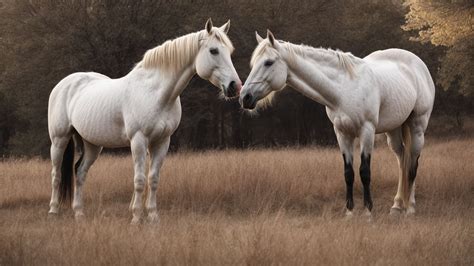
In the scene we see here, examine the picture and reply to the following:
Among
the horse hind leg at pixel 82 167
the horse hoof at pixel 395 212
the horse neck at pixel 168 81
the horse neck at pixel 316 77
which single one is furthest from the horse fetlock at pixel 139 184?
the horse hoof at pixel 395 212

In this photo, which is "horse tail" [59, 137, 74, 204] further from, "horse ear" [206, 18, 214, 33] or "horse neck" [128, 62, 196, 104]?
"horse ear" [206, 18, 214, 33]

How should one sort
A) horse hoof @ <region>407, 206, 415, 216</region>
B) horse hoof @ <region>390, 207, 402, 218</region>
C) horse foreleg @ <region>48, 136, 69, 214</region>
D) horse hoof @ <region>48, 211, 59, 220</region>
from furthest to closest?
horse foreleg @ <region>48, 136, 69, 214</region>, horse hoof @ <region>407, 206, 415, 216</region>, horse hoof @ <region>390, 207, 402, 218</region>, horse hoof @ <region>48, 211, 59, 220</region>

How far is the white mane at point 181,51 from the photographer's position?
645 cm

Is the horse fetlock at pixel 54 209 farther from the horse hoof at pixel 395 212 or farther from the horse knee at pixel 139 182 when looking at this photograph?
the horse hoof at pixel 395 212

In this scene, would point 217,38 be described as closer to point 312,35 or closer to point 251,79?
point 251,79

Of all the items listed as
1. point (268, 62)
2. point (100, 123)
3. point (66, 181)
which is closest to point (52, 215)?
point (66, 181)

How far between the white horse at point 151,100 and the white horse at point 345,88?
52cm

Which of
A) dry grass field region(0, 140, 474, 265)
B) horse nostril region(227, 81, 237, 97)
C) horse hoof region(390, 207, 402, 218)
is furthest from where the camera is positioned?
horse hoof region(390, 207, 402, 218)

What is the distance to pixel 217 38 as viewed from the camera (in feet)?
21.0

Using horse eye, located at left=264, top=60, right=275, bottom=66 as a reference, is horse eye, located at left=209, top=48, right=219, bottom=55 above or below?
above

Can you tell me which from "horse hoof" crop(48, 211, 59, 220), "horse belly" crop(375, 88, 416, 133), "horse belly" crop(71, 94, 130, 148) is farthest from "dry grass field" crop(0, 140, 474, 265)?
"horse belly" crop(375, 88, 416, 133)

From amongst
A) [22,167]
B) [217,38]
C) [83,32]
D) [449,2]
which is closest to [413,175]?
[217,38]

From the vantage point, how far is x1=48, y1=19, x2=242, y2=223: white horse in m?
6.37

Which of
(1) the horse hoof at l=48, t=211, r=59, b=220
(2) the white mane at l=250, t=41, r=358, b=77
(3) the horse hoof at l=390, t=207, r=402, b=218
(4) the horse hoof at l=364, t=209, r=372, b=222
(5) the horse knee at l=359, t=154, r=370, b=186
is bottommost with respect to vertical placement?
A: (1) the horse hoof at l=48, t=211, r=59, b=220
